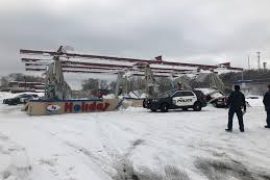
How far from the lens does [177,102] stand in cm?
3256

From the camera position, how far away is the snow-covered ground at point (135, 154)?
33.5 ft

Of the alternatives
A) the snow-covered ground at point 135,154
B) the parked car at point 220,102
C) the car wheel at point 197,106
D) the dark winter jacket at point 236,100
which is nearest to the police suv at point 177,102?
the car wheel at point 197,106

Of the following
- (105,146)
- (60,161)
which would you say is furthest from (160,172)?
(105,146)

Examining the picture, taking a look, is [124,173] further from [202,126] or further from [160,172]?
[202,126]

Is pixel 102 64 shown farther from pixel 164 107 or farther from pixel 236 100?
pixel 236 100

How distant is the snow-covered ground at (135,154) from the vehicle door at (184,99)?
15021mm

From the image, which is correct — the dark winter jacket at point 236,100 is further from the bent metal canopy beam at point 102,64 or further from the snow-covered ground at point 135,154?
the bent metal canopy beam at point 102,64

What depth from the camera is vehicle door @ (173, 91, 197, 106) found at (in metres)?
32.6

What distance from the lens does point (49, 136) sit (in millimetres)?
15586

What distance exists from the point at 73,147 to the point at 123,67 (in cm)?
2828

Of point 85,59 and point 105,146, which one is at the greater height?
point 85,59

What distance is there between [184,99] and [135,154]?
20.7 metres

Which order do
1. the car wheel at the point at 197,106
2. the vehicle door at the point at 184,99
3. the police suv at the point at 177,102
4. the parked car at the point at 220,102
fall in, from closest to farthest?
the police suv at the point at 177,102, the vehicle door at the point at 184,99, the car wheel at the point at 197,106, the parked car at the point at 220,102

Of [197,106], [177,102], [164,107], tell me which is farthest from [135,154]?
[197,106]
